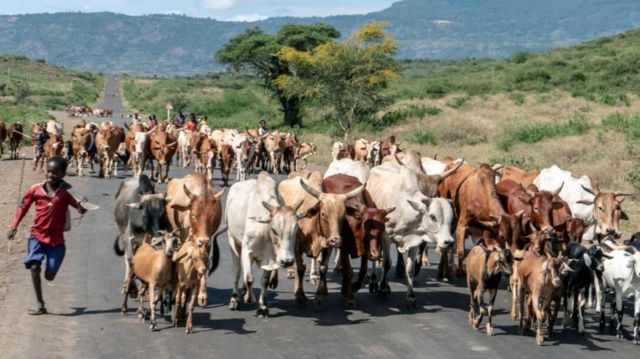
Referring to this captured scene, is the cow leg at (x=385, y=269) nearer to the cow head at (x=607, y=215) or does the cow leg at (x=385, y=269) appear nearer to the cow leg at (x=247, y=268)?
the cow leg at (x=247, y=268)

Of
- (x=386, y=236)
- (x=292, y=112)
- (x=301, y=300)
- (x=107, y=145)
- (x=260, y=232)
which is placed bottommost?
(x=301, y=300)

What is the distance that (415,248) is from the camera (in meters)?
14.0

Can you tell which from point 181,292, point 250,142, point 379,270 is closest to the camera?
point 181,292

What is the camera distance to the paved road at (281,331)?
10.8 metres

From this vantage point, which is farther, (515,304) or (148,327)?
(515,304)

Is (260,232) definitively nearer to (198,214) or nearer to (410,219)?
(198,214)

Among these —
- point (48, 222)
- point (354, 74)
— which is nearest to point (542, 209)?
point (48, 222)

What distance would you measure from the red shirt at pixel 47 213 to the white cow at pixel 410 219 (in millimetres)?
4719

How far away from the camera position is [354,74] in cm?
5175

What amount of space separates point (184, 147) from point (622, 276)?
25.4 metres

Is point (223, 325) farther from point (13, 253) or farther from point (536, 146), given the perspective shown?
point (536, 146)

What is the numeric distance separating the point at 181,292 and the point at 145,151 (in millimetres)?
18744

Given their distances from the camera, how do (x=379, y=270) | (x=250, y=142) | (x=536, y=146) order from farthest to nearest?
1. (x=536, y=146)
2. (x=250, y=142)
3. (x=379, y=270)

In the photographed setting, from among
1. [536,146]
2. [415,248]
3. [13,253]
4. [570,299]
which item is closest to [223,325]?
[415,248]
